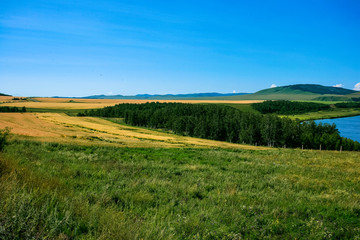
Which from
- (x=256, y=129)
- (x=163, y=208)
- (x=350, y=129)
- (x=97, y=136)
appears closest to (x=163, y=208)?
(x=163, y=208)

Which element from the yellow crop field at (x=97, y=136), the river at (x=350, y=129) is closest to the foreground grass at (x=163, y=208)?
the yellow crop field at (x=97, y=136)

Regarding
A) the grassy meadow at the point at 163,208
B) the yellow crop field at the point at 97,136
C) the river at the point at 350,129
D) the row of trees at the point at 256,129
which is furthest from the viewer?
the river at the point at 350,129

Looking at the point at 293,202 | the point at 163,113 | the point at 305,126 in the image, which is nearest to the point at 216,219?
the point at 293,202

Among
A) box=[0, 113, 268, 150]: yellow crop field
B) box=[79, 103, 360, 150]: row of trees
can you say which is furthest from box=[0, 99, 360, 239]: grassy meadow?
box=[79, 103, 360, 150]: row of trees

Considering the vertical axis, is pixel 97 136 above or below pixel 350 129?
above

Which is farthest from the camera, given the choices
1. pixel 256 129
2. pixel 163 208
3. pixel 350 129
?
pixel 350 129

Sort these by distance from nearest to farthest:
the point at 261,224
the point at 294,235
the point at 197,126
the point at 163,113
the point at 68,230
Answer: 1. the point at 68,230
2. the point at 294,235
3. the point at 261,224
4. the point at 197,126
5. the point at 163,113

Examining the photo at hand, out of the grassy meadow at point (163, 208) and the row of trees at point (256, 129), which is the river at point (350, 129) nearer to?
the row of trees at point (256, 129)

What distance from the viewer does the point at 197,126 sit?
99000 mm

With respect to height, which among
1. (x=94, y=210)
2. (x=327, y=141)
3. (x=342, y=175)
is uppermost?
(x=94, y=210)

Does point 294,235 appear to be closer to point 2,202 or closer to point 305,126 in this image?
point 2,202

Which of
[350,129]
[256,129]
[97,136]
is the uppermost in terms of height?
[97,136]

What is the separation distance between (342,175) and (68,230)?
50.3 feet

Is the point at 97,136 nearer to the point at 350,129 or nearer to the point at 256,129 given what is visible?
the point at 256,129
